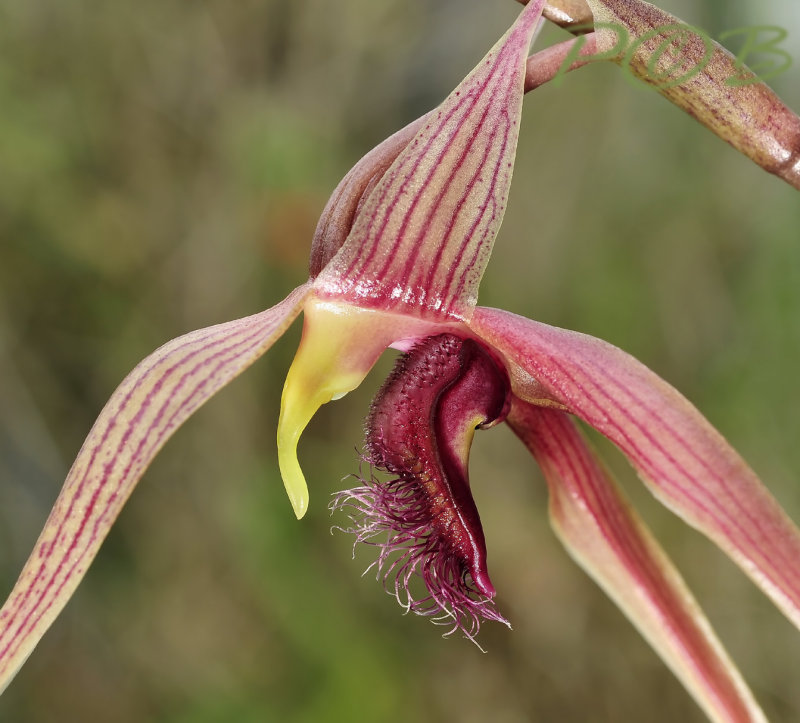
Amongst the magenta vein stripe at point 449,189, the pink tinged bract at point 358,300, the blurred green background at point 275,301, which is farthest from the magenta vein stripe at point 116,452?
the blurred green background at point 275,301

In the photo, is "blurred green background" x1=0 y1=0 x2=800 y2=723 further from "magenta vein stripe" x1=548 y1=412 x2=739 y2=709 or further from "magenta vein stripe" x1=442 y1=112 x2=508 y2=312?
"magenta vein stripe" x1=442 y1=112 x2=508 y2=312

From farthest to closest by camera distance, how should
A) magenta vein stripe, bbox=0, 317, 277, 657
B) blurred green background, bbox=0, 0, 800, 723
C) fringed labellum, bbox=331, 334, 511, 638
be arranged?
blurred green background, bbox=0, 0, 800, 723, fringed labellum, bbox=331, 334, 511, 638, magenta vein stripe, bbox=0, 317, 277, 657

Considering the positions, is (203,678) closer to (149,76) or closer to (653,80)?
Result: (149,76)

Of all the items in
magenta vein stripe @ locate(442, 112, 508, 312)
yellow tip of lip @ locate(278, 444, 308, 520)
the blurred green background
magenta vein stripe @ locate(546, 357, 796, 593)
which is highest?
magenta vein stripe @ locate(442, 112, 508, 312)

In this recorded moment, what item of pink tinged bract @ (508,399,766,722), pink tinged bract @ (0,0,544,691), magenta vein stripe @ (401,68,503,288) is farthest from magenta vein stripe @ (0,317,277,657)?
pink tinged bract @ (508,399,766,722)

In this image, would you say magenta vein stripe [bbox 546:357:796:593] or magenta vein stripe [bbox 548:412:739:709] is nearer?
magenta vein stripe [bbox 546:357:796:593]

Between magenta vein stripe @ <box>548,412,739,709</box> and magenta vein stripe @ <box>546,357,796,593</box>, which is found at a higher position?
magenta vein stripe @ <box>546,357,796,593</box>

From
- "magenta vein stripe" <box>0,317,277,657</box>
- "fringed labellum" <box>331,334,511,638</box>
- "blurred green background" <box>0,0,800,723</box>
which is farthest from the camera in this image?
"blurred green background" <box>0,0,800,723</box>
